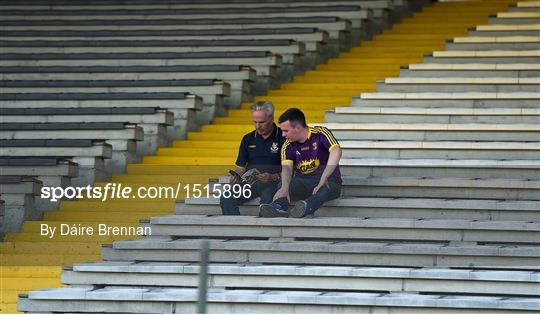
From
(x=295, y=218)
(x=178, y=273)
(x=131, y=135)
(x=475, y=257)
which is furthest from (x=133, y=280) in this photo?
(x=131, y=135)

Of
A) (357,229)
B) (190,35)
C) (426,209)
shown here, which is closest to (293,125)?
(357,229)

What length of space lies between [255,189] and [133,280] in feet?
4.29

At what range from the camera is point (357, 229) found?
406 inches

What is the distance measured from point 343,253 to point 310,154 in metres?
1.04

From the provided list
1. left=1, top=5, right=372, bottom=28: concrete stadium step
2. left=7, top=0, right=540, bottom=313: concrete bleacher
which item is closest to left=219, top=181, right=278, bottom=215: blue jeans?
left=7, top=0, right=540, bottom=313: concrete bleacher

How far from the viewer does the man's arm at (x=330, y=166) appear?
10.5 meters

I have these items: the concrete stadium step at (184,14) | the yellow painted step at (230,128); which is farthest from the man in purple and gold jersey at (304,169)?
the concrete stadium step at (184,14)

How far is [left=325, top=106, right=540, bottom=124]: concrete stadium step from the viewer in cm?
1259

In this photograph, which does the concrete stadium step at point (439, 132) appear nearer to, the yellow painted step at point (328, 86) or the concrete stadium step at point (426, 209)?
the concrete stadium step at point (426, 209)

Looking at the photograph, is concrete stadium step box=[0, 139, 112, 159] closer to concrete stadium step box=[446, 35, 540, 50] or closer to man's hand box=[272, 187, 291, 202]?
man's hand box=[272, 187, 291, 202]

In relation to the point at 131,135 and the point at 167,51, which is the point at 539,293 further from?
the point at 167,51

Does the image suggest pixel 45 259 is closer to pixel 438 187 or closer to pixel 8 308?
pixel 8 308

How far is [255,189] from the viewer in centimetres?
1084

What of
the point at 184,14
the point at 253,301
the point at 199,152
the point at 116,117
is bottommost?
the point at 253,301
